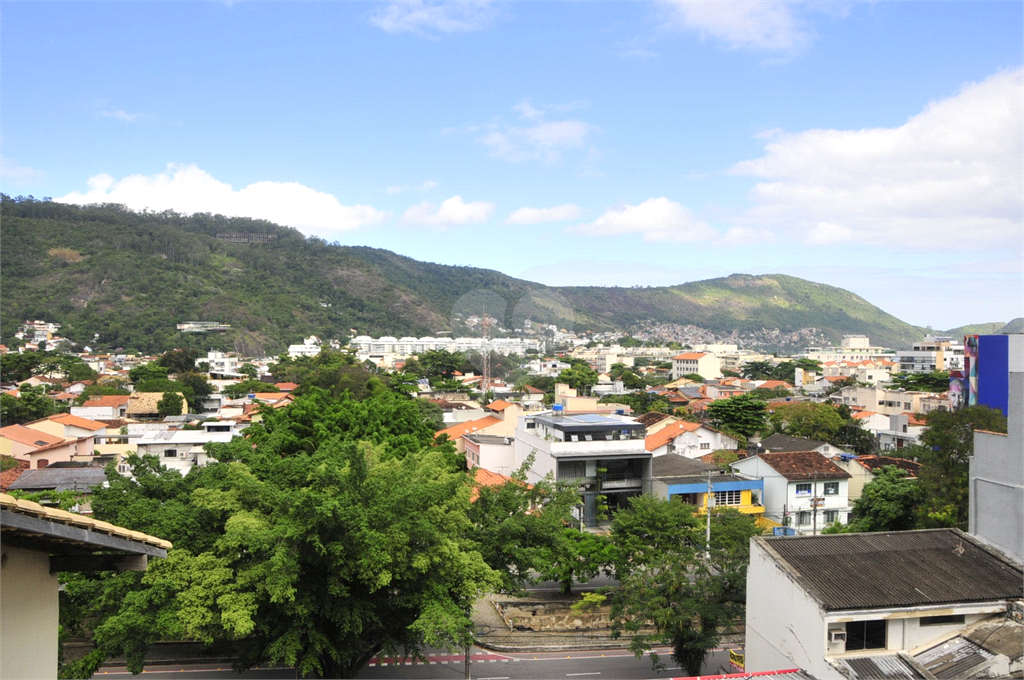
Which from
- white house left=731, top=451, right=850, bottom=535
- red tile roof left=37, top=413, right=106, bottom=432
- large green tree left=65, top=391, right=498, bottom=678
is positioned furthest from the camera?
red tile roof left=37, top=413, right=106, bottom=432

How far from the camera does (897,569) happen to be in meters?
9.59

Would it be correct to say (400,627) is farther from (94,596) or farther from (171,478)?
(171,478)

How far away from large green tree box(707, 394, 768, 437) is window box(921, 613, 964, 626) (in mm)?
25170

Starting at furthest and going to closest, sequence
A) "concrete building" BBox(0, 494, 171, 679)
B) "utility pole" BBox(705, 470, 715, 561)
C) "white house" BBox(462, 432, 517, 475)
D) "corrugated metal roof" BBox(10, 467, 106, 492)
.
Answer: "white house" BBox(462, 432, 517, 475) < "corrugated metal roof" BBox(10, 467, 106, 492) < "utility pole" BBox(705, 470, 715, 561) < "concrete building" BBox(0, 494, 171, 679)

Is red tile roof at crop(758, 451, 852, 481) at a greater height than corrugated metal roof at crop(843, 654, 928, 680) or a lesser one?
greater

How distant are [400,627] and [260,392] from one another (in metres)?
39.5

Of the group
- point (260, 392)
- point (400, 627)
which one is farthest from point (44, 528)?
point (260, 392)

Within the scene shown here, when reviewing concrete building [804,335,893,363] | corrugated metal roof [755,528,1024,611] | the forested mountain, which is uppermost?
the forested mountain

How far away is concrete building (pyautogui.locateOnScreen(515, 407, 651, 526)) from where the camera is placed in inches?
804

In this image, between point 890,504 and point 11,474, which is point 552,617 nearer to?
point 890,504

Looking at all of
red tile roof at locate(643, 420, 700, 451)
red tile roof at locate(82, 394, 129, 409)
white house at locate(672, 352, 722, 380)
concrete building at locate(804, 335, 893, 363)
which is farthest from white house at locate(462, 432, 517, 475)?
concrete building at locate(804, 335, 893, 363)

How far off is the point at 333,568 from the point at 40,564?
251 inches

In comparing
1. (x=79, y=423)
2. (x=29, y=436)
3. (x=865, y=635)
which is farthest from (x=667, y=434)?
(x=79, y=423)

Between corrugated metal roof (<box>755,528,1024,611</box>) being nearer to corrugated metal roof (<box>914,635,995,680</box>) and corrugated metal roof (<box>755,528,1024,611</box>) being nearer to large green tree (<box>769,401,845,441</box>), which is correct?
corrugated metal roof (<box>914,635,995,680</box>)
